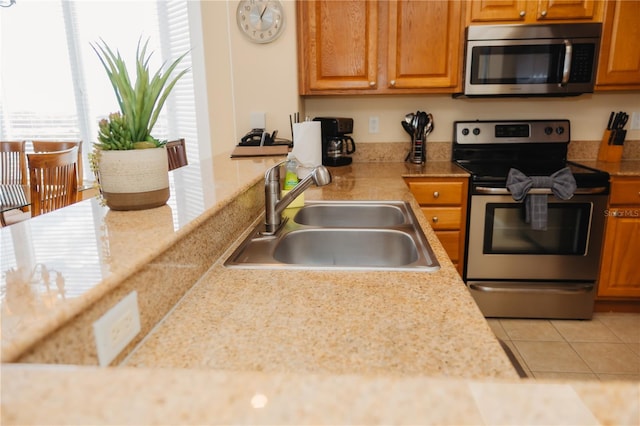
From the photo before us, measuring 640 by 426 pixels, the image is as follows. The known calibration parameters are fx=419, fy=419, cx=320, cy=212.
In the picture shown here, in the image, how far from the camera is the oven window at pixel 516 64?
2.56 metres

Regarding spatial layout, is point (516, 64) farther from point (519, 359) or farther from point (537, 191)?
point (519, 359)

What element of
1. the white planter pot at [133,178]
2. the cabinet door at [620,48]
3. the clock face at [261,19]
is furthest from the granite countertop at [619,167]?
the white planter pot at [133,178]

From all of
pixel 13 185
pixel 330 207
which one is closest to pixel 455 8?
pixel 330 207

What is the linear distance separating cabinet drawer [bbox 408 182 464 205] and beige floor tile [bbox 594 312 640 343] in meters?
1.20

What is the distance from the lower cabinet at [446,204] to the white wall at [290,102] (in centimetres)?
69

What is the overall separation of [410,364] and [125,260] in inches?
19.5

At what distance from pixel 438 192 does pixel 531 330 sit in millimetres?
999

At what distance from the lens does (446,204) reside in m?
2.58

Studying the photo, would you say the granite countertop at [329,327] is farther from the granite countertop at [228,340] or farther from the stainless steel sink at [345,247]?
the stainless steel sink at [345,247]

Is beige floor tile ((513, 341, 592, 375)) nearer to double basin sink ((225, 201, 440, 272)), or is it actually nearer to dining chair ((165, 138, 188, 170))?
double basin sink ((225, 201, 440, 272))

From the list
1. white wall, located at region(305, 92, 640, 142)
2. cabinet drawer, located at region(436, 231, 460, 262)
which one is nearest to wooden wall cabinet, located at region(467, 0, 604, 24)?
white wall, located at region(305, 92, 640, 142)

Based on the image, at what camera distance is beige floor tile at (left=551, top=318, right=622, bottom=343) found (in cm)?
243

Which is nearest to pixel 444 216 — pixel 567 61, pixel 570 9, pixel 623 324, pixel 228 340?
pixel 567 61

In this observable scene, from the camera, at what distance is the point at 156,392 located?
15.0 inches
